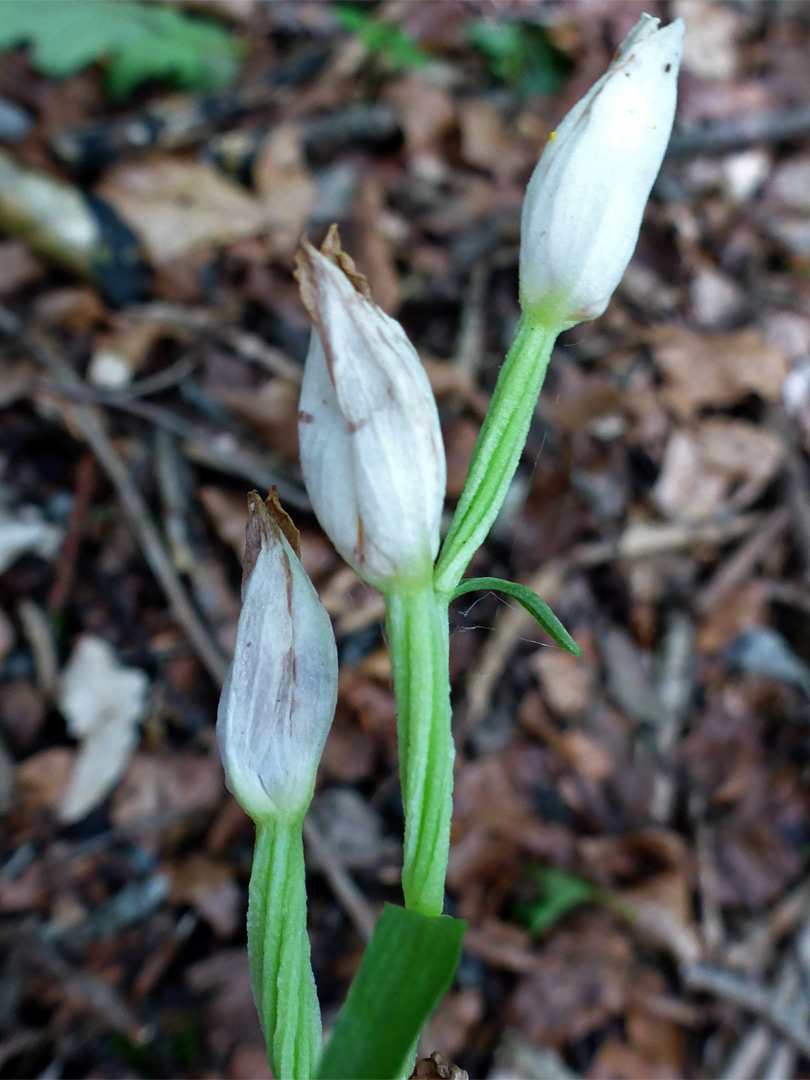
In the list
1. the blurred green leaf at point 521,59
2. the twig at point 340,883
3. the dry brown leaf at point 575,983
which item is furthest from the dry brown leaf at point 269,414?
the blurred green leaf at point 521,59

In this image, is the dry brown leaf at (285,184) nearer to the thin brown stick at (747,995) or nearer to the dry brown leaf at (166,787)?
the dry brown leaf at (166,787)

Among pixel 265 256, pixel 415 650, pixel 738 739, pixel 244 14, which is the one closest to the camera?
pixel 415 650

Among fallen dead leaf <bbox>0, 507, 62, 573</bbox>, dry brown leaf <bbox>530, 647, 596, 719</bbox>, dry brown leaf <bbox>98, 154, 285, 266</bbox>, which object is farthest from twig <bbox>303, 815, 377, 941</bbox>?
dry brown leaf <bbox>98, 154, 285, 266</bbox>

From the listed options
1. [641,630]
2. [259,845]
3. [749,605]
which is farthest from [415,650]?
[749,605]

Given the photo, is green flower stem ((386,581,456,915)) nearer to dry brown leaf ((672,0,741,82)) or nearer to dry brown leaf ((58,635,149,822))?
dry brown leaf ((58,635,149,822))

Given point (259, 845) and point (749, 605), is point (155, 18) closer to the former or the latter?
point (749, 605)

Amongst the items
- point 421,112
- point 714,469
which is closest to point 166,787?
point 714,469
